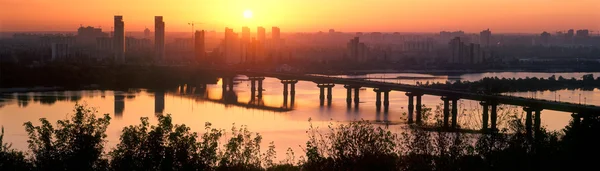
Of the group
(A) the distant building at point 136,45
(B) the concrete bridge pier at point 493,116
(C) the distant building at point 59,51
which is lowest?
(B) the concrete bridge pier at point 493,116

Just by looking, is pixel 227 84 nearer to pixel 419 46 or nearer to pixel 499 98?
pixel 499 98

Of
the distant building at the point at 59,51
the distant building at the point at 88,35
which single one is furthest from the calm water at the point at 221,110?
the distant building at the point at 88,35

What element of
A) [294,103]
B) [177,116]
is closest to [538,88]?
[294,103]

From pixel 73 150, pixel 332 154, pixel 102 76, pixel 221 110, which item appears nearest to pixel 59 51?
pixel 102 76

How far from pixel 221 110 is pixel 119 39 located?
55.2 feet

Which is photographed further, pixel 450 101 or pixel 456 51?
pixel 456 51

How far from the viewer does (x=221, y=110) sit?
1436 cm

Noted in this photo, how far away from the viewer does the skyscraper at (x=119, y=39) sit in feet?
95.6

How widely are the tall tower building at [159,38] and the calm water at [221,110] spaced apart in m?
11.8

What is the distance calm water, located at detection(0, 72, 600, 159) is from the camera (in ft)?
36.3

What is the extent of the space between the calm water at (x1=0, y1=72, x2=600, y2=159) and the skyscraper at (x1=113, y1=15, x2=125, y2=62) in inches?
388

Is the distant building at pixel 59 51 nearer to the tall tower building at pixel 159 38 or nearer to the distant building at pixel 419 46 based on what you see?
the tall tower building at pixel 159 38

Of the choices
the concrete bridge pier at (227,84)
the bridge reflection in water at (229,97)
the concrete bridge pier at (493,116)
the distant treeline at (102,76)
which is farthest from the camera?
the concrete bridge pier at (227,84)

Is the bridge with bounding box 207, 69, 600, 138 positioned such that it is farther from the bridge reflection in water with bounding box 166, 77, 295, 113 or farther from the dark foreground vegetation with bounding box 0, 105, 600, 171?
the dark foreground vegetation with bounding box 0, 105, 600, 171
